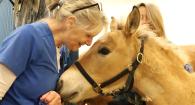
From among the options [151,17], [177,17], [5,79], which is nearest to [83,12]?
[5,79]

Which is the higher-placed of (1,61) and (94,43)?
(1,61)

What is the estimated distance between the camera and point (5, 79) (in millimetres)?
1518

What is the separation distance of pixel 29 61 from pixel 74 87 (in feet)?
0.96

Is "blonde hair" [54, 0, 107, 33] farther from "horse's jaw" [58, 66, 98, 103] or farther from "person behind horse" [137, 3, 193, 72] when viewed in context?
"person behind horse" [137, 3, 193, 72]

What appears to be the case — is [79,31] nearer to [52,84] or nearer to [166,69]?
[52,84]

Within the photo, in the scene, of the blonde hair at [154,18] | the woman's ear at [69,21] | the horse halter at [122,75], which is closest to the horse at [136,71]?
the horse halter at [122,75]

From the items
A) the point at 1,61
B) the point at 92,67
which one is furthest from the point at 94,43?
the point at 1,61

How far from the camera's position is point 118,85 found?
1.82m

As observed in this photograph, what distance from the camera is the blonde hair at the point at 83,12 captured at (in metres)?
1.65

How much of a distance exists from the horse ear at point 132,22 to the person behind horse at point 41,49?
0.13 m

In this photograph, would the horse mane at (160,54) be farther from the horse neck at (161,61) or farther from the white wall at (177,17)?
the white wall at (177,17)

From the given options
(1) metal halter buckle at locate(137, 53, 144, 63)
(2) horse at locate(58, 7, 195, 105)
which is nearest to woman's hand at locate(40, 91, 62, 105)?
(2) horse at locate(58, 7, 195, 105)

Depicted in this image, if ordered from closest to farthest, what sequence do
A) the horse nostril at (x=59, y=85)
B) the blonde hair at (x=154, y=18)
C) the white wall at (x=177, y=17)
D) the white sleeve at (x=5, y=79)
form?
the white sleeve at (x=5, y=79)
the horse nostril at (x=59, y=85)
the blonde hair at (x=154, y=18)
the white wall at (x=177, y=17)

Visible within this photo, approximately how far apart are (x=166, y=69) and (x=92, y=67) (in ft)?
1.18
